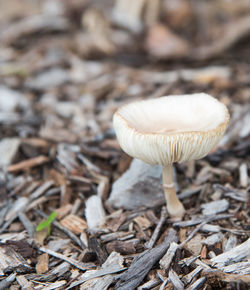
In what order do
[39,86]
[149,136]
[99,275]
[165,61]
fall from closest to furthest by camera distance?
[149,136] → [99,275] → [39,86] → [165,61]

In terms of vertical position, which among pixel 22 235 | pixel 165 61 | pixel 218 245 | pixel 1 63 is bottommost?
pixel 218 245

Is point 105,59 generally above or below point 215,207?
above

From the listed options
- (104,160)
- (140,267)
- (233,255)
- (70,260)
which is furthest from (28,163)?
(233,255)

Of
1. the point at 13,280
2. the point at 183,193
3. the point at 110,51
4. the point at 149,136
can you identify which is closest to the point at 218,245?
the point at 183,193

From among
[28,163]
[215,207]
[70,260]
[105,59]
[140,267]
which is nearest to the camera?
[140,267]

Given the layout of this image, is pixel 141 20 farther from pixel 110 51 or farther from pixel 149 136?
pixel 149 136

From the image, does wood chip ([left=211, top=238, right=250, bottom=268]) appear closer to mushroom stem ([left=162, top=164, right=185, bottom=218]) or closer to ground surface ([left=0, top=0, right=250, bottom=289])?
ground surface ([left=0, top=0, right=250, bottom=289])

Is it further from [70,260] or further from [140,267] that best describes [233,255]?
[70,260]
